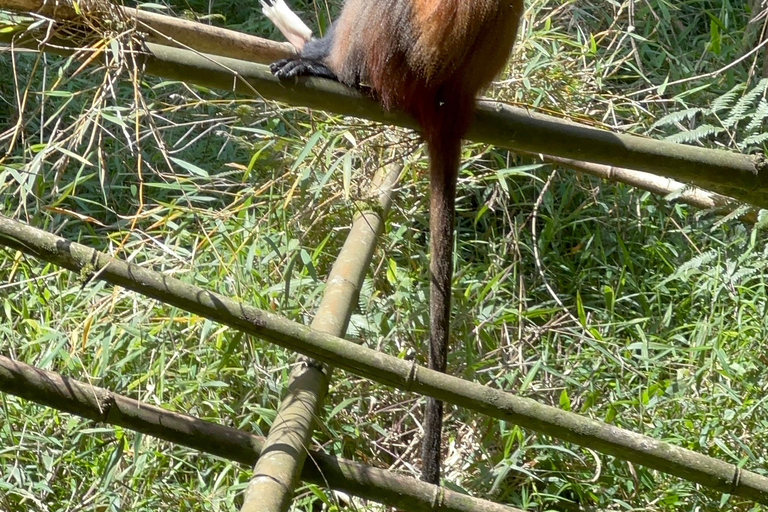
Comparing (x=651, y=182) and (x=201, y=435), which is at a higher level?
(x=651, y=182)

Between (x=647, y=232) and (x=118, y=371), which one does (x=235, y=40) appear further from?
(x=647, y=232)

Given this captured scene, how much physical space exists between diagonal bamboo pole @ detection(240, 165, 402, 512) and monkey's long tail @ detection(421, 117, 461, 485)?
261 millimetres

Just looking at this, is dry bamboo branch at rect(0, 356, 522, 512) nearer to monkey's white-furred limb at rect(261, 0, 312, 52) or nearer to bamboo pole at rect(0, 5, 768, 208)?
bamboo pole at rect(0, 5, 768, 208)

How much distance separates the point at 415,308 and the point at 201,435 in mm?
1442

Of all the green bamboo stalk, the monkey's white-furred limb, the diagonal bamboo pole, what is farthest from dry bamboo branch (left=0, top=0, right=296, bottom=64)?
the green bamboo stalk

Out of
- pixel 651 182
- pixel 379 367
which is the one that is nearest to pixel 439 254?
pixel 379 367

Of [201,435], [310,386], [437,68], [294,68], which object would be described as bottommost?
[201,435]

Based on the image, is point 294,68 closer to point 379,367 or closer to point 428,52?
point 428,52

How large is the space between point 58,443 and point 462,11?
1.66m

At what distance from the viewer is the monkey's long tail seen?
2.32m

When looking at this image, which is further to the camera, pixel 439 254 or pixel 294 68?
pixel 439 254

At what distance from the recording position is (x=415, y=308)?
312 centimetres

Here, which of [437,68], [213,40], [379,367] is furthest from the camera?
[213,40]

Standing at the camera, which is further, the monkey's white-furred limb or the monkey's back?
the monkey's white-furred limb
